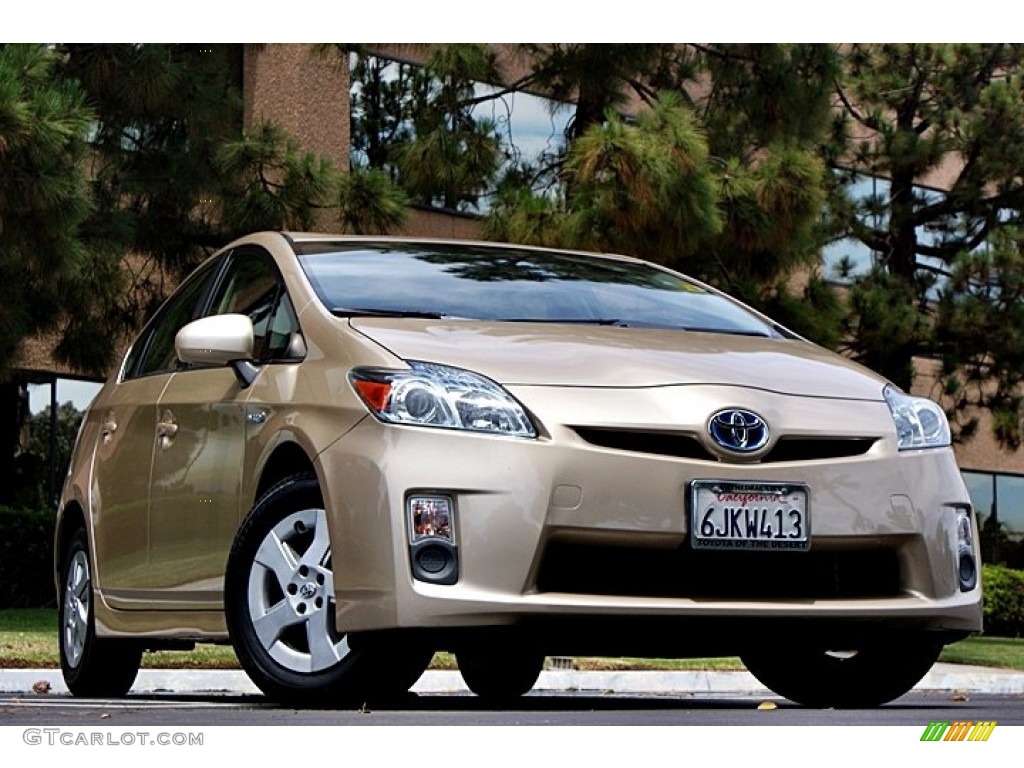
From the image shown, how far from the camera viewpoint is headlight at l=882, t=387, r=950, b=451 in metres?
5.71

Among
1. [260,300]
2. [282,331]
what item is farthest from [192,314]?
[282,331]

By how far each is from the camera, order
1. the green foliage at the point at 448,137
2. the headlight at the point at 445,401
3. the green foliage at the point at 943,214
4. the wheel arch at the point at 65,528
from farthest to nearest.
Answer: the green foliage at the point at 943,214 → the green foliage at the point at 448,137 → the wheel arch at the point at 65,528 → the headlight at the point at 445,401

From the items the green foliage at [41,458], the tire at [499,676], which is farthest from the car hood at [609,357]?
the green foliage at [41,458]

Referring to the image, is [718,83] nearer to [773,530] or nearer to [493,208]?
[493,208]

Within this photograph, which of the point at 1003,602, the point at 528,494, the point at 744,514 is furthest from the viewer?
the point at 1003,602

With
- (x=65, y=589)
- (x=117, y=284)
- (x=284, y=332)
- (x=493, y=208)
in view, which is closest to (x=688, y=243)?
(x=493, y=208)

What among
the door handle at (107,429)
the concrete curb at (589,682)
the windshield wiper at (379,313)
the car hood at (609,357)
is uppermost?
the windshield wiper at (379,313)

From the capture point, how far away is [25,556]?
1883cm

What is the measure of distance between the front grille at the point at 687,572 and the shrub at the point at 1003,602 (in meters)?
16.8

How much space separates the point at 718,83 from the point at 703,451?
41.2ft

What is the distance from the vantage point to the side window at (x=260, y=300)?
6.26m

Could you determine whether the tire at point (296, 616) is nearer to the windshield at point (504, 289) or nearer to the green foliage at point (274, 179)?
the windshield at point (504, 289)

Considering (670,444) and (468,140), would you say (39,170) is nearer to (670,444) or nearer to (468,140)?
(468,140)

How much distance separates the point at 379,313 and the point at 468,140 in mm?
10871
